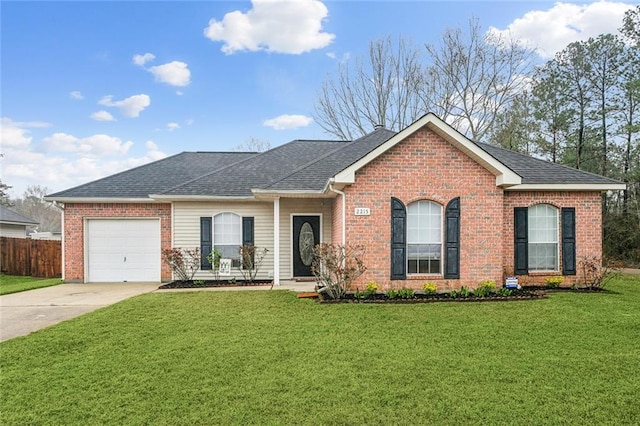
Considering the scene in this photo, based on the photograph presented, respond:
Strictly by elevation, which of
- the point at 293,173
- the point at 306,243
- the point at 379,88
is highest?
the point at 379,88

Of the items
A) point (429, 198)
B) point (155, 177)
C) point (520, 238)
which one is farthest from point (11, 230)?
point (520, 238)

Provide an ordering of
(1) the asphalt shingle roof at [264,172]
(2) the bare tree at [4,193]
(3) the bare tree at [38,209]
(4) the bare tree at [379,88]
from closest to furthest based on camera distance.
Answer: (1) the asphalt shingle roof at [264,172] < (4) the bare tree at [379,88] < (2) the bare tree at [4,193] < (3) the bare tree at [38,209]

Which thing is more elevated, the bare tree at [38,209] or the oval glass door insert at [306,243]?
the bare tree at [38,209]

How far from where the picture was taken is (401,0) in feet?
49.2

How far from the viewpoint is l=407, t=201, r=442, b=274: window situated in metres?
9.23

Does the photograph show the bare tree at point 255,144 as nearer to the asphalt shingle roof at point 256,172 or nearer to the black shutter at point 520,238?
the asphalt shingle roof at point 256,172

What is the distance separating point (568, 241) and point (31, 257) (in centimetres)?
2020

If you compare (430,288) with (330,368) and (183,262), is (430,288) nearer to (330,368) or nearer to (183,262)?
(330,368)

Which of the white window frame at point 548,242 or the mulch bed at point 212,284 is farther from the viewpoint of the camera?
the mulch bed at point 212,284

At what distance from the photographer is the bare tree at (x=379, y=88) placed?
2364cm

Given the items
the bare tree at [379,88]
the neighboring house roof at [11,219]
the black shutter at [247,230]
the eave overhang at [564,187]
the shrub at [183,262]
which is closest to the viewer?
the eave overhang at [564,187]

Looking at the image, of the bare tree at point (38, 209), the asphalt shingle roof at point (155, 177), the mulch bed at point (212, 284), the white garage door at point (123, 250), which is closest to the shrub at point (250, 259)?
the mulch bed at point (212, 284)

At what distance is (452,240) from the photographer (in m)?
9.16

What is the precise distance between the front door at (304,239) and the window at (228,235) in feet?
6.20
